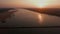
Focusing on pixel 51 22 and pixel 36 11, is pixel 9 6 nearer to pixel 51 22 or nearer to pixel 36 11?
pixel 36 11

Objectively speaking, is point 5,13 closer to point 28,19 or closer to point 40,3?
point 28,19

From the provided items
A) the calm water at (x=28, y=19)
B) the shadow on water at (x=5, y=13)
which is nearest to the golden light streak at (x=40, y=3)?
the calm water at (x=28, y=19)

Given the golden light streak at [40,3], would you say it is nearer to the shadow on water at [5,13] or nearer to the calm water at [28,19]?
the calm water at [28,19]

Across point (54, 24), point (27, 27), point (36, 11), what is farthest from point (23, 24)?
point (54, 24)

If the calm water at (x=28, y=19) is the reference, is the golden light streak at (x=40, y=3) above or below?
above

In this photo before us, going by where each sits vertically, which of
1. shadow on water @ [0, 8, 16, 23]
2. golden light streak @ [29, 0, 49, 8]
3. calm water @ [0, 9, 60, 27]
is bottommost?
calm water @ [0, 9, 60, 27]

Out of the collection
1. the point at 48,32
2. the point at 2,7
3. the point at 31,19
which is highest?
the point at 2,7

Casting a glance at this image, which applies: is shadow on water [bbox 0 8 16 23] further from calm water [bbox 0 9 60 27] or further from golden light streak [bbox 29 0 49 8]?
golden light streak [bbox 29 0 49 8]

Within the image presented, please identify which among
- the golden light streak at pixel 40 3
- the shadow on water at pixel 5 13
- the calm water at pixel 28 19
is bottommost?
the calm water at pixel 28 19

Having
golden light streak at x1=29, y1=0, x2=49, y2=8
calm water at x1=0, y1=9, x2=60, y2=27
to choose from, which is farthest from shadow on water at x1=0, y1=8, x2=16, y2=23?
golden light streak at x1=29, y1=0, x2=49, y2=8
